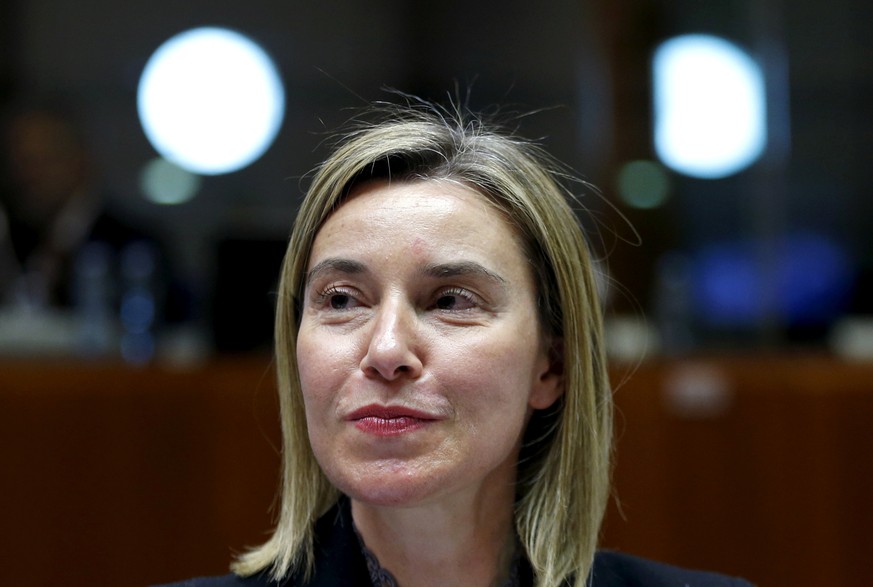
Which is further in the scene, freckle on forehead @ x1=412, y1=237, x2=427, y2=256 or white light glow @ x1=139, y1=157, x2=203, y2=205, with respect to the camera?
white light glow @ x1=139, y1=157, x2=203, y2=205

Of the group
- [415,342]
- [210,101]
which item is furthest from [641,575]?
[210,101]

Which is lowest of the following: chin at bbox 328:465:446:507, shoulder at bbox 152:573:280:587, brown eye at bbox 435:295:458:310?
shoulder at bbox 152:573:280:587

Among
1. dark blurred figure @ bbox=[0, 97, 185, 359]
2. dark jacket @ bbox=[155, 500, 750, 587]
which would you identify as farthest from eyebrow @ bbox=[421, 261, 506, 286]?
dark blurred figure @ bbox=[0, 97, 185, 359]

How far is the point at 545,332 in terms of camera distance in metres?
1.53

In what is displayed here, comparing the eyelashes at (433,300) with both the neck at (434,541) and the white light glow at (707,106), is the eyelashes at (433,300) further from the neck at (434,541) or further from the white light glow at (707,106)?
the white light glow at (707,106)

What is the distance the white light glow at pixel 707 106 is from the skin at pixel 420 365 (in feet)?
12.8

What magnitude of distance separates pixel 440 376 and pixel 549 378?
25cm

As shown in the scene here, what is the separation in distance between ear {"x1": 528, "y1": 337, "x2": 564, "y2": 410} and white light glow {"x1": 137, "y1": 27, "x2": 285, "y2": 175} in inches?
199

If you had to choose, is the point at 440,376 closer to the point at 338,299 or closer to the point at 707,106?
the point at 338,299

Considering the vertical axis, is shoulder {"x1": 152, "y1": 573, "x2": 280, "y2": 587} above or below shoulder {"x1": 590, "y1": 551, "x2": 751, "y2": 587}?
above

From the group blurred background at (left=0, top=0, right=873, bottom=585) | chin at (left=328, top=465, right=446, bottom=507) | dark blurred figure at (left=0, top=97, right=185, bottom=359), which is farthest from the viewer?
dark blurred figure at (left=0, top=97, right=185, bottom=359)

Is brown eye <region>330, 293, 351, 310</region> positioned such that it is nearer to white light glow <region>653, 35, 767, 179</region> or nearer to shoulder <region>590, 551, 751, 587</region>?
shoulder <region>590, 551, 751, 587</region>

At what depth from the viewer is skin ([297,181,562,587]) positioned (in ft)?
4.40

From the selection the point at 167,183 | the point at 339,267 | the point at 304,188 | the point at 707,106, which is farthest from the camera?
the point at 167,183
